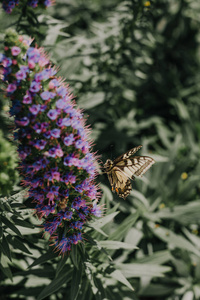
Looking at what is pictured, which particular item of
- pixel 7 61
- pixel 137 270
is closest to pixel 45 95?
pixel 7 61

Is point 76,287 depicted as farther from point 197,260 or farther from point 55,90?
point 197,260

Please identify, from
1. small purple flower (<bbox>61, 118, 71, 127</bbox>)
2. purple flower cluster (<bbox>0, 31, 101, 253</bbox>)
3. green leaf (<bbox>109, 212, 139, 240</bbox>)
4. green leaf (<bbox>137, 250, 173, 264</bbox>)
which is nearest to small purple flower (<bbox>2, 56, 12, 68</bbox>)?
purple flower cluster (<bbox>0, 31, 101, 253</bbox>)

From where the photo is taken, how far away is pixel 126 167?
2.78 m

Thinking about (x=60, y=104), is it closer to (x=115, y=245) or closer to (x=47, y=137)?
(x=47, y=137)

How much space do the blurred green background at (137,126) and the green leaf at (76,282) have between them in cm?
→ 3

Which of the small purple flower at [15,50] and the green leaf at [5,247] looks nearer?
the small purple flower at [15,50]

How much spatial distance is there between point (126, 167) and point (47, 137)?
41.6 inches

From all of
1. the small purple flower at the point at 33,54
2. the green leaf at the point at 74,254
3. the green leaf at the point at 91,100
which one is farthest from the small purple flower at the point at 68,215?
the green leaf at the point at 91,100

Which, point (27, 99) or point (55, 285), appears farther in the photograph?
point (55, 285)

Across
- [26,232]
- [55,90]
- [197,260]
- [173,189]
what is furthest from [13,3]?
[197,260]

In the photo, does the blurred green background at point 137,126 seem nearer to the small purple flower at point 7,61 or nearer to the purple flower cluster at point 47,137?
the purple flower cluster at point 47,137

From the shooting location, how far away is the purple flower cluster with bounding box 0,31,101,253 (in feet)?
6.30

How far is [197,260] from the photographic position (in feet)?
Result: 14.1

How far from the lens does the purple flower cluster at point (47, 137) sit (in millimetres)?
1921
